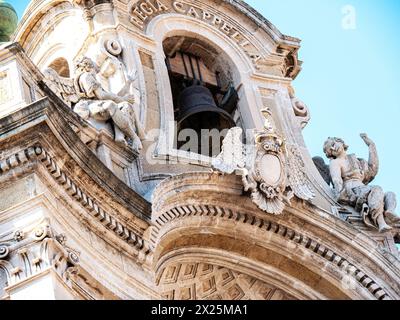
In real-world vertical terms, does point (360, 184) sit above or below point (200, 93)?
below

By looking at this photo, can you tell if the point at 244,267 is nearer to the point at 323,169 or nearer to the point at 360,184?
the point at 360,184

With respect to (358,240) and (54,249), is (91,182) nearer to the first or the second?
(54,249)

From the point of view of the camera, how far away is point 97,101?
802 inches

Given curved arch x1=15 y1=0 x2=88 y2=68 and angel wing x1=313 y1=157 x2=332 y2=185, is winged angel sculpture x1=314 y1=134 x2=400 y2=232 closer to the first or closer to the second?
angel wing x1=313 y1=157 x2=332 y2=185

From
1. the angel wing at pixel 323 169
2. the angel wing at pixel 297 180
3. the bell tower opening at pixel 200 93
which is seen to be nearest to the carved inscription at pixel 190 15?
the bell tower opening at pixel 200 93

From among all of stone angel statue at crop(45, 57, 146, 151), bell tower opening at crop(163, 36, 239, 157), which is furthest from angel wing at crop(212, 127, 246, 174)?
bell tower opening at crop(163, 36, 239, 157)

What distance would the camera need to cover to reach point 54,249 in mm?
17047

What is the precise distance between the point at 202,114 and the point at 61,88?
2974 millimetres

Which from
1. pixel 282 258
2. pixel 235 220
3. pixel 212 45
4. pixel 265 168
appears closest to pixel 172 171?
pixel 235 220

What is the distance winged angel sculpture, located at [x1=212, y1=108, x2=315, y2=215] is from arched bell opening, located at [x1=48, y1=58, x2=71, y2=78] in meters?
3.76

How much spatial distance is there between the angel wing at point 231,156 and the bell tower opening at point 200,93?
4.81 feet

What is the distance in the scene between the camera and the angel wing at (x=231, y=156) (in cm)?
2047
